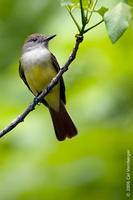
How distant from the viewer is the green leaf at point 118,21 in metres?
1.94

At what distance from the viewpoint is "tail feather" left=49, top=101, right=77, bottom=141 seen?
14.2 feet

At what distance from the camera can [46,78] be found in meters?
4.32

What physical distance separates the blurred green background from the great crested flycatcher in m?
0.08

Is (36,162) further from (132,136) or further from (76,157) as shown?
(132,136)

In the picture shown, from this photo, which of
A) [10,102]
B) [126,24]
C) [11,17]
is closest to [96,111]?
[10,102]

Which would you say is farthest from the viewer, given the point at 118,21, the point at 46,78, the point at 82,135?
the point at 46,78

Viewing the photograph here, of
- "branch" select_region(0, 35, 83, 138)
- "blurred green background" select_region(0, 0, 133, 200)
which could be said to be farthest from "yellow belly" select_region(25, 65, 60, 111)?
"branch" select_region(0, 35, 83, 138)

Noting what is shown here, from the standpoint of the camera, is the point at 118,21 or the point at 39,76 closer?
the point at 118,21

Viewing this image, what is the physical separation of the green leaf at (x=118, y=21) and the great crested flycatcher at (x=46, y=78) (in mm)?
2169

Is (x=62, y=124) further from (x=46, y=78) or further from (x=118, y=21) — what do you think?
(x=118, y=21)

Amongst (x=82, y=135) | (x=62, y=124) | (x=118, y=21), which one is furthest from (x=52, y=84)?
(x=62, y=124)

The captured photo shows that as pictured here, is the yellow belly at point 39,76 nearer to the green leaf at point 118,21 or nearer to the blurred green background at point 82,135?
the blurred green background at point 82,135

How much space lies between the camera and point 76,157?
423cm

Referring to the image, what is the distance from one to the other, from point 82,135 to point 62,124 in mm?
468
